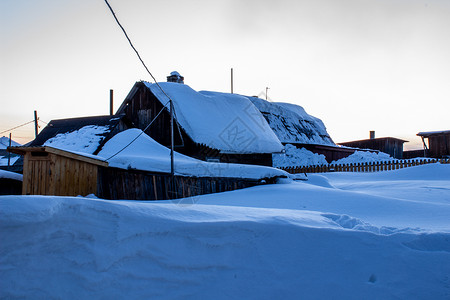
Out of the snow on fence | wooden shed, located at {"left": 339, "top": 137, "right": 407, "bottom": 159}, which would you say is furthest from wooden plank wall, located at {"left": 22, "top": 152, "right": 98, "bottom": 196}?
wooden shed, located at {"left": 339, "top": 137, "right": 407, "bottom": 159}

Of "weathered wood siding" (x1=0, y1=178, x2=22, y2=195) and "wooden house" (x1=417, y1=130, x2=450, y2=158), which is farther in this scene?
"wooden house" (x1=417, y1=130, x2=450, y2=158)

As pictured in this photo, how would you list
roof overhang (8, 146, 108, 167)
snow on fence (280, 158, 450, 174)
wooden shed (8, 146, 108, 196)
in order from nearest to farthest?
roof overhang (8, 146, 108, 167) → wooden shed (8, 146, 108, 196) → snow on fence (280, 158, 450, 174)

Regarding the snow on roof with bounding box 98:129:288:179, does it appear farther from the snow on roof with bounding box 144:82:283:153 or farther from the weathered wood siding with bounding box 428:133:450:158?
the weathered wood siding with bounding box 428:133:450:158

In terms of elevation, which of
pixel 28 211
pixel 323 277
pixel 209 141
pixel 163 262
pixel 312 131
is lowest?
pixel 323 277

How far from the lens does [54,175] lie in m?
8.84

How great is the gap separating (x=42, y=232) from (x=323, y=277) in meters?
1.97

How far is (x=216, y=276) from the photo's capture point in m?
2.18

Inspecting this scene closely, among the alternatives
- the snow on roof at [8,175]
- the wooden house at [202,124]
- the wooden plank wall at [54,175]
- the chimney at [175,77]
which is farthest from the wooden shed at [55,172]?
the chimney at [175,77]

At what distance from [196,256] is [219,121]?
45.6 feet

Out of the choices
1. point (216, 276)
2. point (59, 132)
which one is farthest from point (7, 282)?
point (59, 132)

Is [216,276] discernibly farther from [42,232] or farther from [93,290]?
[42,232]

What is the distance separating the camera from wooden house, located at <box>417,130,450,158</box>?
23328mm

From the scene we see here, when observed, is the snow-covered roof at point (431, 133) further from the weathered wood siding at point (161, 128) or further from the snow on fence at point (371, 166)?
the weathered wood siding at point (161, 128)

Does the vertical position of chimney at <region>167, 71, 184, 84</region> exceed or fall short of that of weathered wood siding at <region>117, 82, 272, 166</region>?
it exceeds it
